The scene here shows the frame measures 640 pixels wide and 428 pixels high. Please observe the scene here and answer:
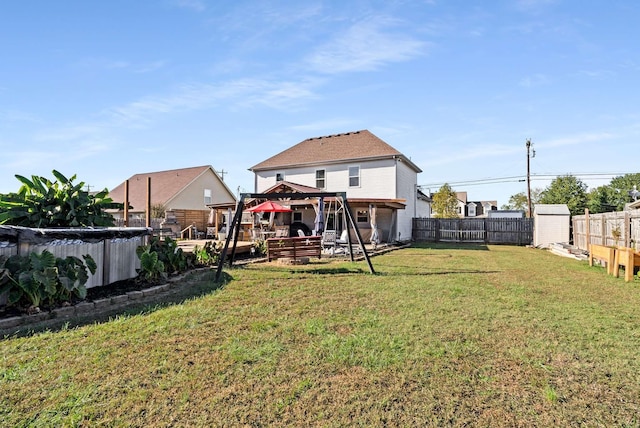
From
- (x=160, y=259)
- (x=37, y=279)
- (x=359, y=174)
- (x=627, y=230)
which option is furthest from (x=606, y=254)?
(x=359, y=174)

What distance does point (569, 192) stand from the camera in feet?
136

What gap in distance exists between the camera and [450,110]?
15297 millimetres

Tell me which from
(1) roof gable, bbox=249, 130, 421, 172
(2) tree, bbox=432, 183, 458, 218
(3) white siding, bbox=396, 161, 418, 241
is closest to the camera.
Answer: (3) white siding, bbox=396, 161, 418, 241

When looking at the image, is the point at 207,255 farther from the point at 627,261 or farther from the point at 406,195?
the point at 406,195

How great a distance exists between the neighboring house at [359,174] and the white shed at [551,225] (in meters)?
7.79

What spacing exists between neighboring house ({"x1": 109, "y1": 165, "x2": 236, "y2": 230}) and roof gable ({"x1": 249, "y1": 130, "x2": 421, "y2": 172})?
28.3 feet

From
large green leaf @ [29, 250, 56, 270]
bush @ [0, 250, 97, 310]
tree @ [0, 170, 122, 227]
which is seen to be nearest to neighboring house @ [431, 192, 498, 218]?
tree @ [0, 170, 122, 227]

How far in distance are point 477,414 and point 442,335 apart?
182cm

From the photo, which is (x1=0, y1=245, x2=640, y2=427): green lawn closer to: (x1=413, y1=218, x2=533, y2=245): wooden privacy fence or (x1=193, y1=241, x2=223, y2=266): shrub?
(x1=193, y1=241, x2=223, y2=266): shrub

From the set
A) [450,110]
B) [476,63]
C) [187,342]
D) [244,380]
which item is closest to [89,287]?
[187,342]

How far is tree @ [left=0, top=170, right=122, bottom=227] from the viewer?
7035 millimetres

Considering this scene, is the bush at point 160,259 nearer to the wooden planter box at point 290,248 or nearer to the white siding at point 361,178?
the wooden planter box at point 290,248

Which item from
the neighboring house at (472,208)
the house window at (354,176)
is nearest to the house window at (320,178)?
the house window at (354,176)

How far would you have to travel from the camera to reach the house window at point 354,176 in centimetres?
2252
